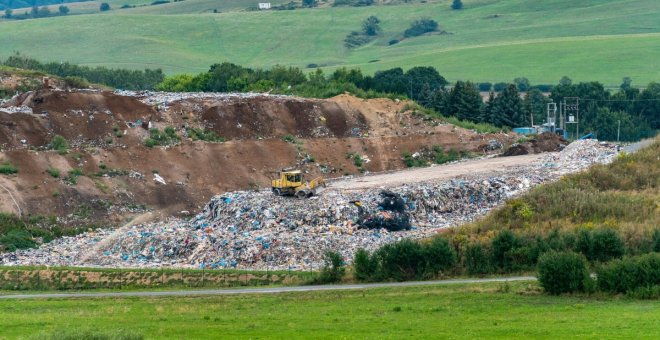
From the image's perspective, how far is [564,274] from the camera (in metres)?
43.0

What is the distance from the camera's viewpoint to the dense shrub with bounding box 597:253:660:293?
1665 inches

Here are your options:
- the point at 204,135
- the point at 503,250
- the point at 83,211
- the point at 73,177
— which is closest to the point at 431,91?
the point at 204,135

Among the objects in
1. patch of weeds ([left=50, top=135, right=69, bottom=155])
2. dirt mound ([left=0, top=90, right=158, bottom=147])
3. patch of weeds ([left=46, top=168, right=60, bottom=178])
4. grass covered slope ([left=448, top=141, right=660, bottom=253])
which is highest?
dirt mound ([left=0, top=90, right=158, bottom=147])

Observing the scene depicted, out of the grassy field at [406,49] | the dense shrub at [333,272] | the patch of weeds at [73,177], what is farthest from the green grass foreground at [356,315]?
the grassy field at [406,49]

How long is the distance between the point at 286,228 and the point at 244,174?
50.7ft

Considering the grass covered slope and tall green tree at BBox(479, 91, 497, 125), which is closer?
the grass covered slope

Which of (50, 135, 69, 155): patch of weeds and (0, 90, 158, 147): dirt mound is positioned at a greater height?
(0, 90, 158, 147): dirt mound

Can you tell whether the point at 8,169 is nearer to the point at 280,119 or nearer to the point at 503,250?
the point at 280,119

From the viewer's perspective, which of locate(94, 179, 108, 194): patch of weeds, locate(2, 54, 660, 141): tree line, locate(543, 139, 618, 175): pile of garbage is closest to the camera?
locate(94, 179, 108, 194): patch of weeds

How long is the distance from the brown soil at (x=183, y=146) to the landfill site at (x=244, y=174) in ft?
0.34

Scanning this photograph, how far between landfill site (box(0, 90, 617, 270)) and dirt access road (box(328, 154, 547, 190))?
161mm

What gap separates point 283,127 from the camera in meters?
83.8

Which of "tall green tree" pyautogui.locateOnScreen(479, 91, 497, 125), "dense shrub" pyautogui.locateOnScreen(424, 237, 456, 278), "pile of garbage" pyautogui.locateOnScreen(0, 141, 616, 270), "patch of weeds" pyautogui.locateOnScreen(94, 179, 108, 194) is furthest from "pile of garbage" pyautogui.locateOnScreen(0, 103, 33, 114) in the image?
"tall green tree" pyautogui.locateOnScreen(479, 91, 497, 125)

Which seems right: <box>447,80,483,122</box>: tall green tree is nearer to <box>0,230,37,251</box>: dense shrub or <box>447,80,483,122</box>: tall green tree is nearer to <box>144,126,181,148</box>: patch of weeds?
<box>144,126,181,148</box>: patch of weeds
